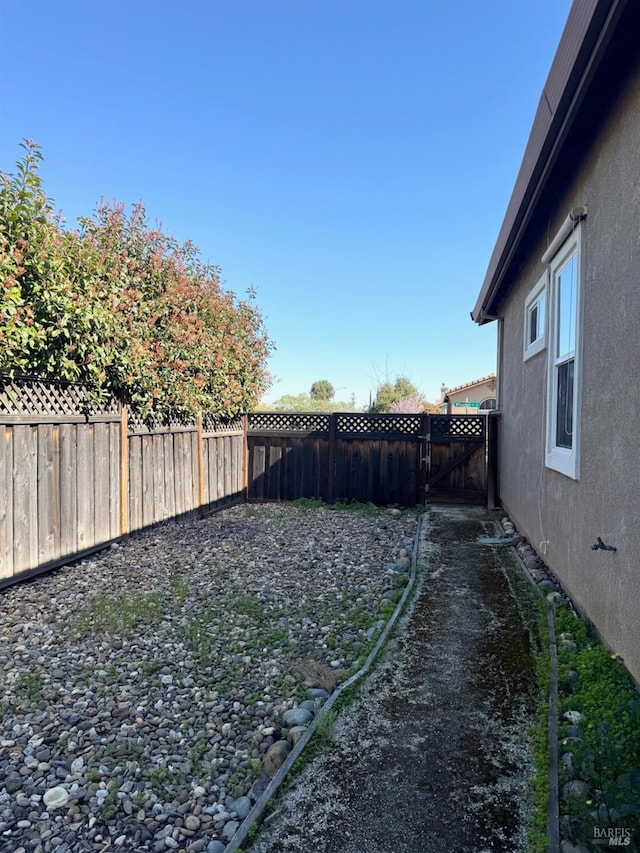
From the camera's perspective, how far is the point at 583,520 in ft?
10.4

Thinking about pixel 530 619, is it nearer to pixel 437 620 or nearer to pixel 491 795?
pixel 437 620

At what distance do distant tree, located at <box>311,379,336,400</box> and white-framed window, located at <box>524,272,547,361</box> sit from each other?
31.1 metres

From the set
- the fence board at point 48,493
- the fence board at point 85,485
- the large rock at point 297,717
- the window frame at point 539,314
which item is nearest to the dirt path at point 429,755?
the large rock at point 297,717

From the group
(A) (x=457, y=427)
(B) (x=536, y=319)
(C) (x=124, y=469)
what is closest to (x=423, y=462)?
(A) (x=457, y=427)

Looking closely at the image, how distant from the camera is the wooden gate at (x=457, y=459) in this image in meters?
8.50

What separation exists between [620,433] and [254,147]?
10805 mm

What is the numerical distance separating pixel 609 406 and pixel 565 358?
1.44 m

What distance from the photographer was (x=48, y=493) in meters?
4.64

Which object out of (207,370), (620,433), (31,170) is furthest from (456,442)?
(31,170)

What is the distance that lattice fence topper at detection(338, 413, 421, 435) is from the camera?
881cm

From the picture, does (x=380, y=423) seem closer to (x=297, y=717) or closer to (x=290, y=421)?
(x=290, y=421)

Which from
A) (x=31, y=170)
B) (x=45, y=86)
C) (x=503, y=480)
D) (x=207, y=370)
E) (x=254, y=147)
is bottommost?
(x=503, y=480)

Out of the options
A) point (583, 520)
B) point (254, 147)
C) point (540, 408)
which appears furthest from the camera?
point (254, 147)

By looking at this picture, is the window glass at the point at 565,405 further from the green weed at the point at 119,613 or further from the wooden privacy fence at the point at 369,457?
the wooden privacy fence at the point at 369,457
